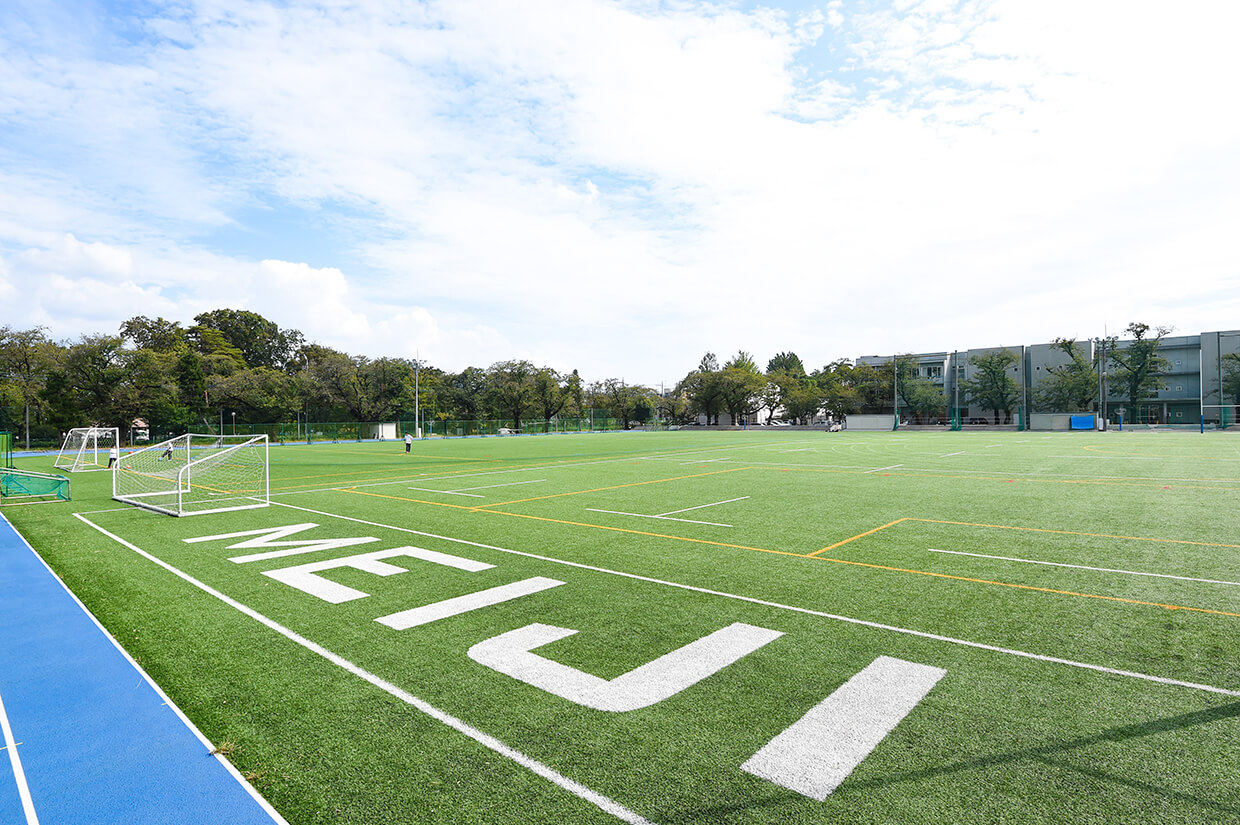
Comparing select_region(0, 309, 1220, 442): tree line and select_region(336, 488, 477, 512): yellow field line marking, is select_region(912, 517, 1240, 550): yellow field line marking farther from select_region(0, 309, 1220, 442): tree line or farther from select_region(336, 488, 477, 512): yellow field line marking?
select_region(0, 309, 1220, 442): tree line

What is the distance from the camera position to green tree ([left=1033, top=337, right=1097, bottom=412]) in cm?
8181

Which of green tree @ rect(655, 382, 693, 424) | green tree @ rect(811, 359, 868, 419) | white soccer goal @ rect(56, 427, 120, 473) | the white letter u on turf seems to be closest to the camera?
the white letter u on turf

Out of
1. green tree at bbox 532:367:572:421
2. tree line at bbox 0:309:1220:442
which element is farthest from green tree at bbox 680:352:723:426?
green tree at bbox 532:367:572:421

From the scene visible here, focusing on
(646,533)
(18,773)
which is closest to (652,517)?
(646,533)

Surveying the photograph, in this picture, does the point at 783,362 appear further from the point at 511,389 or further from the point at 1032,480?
the point at 1032,480

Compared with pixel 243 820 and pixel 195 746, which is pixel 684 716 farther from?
pixel 195 746

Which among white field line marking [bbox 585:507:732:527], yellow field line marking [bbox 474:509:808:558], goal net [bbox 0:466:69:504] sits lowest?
white field line marking [bbox 585:507:732:527]

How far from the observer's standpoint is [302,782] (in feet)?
13.1

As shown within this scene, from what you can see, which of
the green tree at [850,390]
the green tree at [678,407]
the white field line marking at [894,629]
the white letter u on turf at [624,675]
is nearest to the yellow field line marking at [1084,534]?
the white field line marking at [894,629]

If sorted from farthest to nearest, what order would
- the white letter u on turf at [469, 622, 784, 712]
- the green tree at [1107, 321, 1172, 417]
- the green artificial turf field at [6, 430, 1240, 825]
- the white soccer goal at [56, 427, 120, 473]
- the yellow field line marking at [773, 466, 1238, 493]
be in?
the green tree at [1107, 321, 1172, 417] < the white soccer goal at [56, 427, 120, 473] < the yellow field line marking at [773, 466, 1238, 493] < the white letter u on turf at [469, 622, 784, 712] < the green artificial turf field at [6, 430, 1240, 825]

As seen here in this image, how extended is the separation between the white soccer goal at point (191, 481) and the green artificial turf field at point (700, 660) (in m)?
2.65

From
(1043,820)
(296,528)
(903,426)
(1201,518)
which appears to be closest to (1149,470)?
(1201,518)

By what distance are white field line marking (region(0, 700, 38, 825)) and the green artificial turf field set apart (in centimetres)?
99

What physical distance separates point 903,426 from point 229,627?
3512 inches
